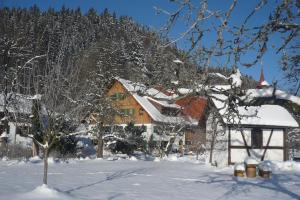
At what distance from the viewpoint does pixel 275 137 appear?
1069 inches

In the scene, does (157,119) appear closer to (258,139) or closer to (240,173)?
(258,139)

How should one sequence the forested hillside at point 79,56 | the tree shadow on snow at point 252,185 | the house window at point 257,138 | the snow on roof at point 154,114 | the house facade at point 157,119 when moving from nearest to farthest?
the forested hillside at point 79,56 < the tree shadow on snow at point 252,185 < the house window at point 257,138 < the house facade at point 157,119 < the snow on roof at point 154,114

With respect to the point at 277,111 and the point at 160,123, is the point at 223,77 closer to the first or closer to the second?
the point at 277,111

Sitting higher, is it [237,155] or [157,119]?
[157,119]

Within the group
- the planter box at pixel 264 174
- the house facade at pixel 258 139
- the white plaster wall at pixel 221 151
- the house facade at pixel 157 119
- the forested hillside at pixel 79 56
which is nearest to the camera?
the forested hillside at pixel 79 56

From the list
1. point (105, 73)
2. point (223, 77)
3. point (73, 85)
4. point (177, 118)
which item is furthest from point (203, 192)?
point (177, 118)

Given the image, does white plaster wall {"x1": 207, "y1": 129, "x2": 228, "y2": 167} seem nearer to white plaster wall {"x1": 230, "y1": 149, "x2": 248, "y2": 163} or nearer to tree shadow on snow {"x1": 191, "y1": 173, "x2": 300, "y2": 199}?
white plaster wall {"x1": 230, "y1": 149, "x2": 248, "y2": 163}

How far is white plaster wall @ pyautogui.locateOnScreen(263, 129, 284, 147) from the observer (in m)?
26.9

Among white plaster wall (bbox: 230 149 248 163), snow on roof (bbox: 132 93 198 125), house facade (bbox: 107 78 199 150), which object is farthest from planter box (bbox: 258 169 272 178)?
snow on roof (bbox: 132 93 198 125)

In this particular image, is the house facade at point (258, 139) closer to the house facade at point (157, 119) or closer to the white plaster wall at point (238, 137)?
the white plaster wall at point (238, 137)

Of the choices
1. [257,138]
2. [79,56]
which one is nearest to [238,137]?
[257,138]

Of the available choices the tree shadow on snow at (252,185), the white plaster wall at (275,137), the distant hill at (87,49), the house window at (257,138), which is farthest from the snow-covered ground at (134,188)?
the white plaster wall at (275,137)

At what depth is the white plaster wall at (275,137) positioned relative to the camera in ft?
88.3

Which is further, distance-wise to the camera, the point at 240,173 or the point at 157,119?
the point at 157,119
